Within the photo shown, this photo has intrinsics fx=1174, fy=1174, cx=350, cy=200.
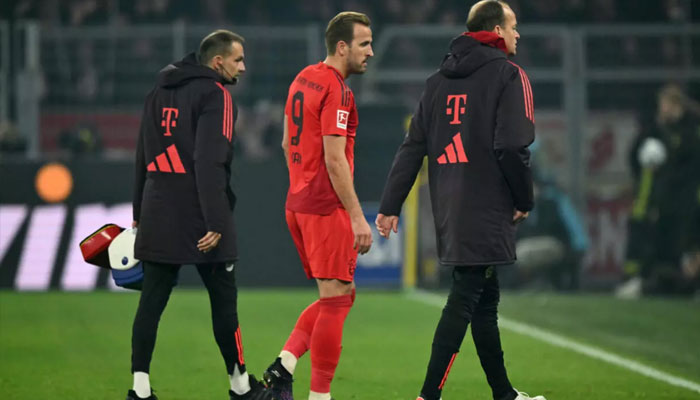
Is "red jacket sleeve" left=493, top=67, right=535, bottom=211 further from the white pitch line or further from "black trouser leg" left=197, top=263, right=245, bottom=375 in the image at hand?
the white pitch line

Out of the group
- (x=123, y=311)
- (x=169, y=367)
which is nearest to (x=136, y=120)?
(x=123, y=311)

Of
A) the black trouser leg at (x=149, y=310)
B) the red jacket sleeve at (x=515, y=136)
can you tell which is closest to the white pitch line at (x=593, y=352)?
the red jacket sleeve at (x=515, y=136)

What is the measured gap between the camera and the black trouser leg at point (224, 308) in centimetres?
605

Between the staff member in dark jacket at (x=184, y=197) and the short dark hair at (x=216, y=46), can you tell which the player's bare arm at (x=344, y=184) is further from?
the short dark hair at (x=216, y=46)

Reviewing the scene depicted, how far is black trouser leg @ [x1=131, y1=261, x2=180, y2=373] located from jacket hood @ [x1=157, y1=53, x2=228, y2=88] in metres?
0.93

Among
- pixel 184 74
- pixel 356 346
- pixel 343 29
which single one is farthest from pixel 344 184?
pixel 356 346

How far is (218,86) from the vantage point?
595 cm

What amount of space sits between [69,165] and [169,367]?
6.83 metres

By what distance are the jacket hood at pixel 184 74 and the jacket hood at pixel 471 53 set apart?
3.90 feet

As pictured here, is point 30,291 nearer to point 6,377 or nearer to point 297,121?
point 6,377

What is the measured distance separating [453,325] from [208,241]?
1.28 meters

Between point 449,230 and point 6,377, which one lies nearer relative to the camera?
point 449,230

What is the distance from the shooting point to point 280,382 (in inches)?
239

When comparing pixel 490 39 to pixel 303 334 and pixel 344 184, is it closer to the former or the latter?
pixel 344 184
